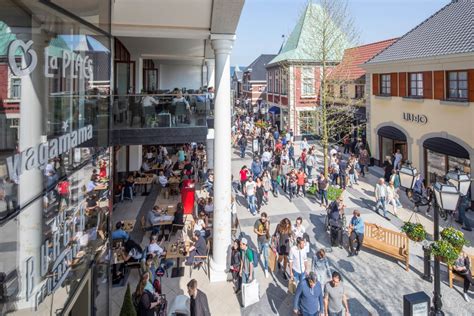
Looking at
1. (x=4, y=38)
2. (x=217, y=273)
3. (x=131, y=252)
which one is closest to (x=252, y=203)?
(x=217, y=273)

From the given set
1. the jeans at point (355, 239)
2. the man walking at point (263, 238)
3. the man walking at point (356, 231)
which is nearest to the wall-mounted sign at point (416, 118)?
the man walking at point (356, 231)

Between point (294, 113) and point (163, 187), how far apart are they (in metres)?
19.4

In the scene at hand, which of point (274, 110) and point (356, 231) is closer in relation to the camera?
point (356, 231)

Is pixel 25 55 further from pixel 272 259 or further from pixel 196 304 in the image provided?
pixel 272 259

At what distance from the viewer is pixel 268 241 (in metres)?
9.93

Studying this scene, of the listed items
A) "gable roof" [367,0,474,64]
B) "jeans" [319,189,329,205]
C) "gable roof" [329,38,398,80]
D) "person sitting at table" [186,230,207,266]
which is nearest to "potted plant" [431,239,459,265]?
"person sitting at table" [186,230,207,266]

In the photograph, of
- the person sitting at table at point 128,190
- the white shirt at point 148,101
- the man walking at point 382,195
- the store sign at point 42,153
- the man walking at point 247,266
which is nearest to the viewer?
the store sign at point 42,153

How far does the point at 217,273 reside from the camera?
9.30 meters

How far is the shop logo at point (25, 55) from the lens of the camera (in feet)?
9.29

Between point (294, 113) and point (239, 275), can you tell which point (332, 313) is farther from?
point (294, 113)

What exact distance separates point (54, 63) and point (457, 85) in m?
17.2

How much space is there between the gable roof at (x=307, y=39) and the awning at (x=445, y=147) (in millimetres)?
6570

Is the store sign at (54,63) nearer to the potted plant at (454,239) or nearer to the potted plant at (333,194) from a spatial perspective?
the potted plant at (454,239)

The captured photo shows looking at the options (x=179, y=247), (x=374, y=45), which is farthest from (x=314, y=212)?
(x=374, y=45)
